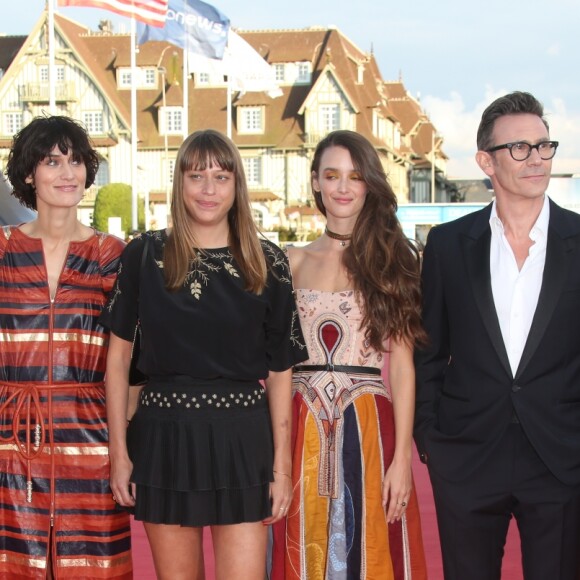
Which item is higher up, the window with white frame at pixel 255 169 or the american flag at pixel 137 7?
the american flag at pixel 137 7

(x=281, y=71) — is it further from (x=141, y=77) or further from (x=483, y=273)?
→ (x=483, y=273)

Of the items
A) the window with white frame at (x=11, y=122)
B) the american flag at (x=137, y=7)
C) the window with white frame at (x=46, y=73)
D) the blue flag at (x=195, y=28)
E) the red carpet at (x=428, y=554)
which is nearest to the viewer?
the red carpet at (x=428, y=554)

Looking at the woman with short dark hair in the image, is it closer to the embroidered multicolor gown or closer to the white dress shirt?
the embroidered multicolor gown

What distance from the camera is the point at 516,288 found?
3580 mm

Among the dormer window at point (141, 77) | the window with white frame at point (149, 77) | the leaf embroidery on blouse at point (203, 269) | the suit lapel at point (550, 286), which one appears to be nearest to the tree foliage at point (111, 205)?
the dormer window at point (141, 77)

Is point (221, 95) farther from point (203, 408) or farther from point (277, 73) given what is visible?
point (203, 408)

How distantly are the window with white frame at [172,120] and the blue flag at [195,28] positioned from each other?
70.9 ft

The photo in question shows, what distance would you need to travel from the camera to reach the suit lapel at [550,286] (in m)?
3.51

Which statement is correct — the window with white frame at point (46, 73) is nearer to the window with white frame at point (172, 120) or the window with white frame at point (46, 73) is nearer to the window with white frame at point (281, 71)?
the window with white frame at point (172, 120)

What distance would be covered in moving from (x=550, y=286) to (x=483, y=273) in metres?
0.26

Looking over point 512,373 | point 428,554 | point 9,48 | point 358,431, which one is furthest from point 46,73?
point 512,373

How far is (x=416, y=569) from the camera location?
400 cm

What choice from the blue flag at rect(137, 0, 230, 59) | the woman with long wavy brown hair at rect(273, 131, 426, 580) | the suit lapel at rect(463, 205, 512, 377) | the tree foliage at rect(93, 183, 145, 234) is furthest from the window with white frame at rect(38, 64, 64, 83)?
the suit lapel at rect(463, 205, 512, 377)

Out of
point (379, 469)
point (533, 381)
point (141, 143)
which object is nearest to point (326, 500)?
point (379, 469)
